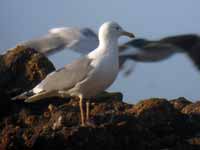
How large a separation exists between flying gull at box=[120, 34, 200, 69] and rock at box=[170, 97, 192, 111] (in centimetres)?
72

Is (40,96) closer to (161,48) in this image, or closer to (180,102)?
(180,102)

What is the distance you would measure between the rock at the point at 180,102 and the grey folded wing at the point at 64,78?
152cm

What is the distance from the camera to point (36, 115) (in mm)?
8359

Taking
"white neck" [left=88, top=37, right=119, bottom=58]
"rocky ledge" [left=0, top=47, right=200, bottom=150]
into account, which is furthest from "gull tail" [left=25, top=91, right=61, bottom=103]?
"white neck" [left=88, top=37, right=119, bottom=58]

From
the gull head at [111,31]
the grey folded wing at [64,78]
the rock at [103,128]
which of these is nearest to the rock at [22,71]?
the rock at [103,128]

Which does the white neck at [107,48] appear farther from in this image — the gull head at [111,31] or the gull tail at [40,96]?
the gull tail at [40,96]

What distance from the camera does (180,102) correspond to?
9.62m

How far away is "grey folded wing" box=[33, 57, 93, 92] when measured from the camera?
8508 mm

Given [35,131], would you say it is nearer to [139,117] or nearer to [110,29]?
[139,117]

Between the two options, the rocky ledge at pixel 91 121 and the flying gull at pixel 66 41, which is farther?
the flying gull at pixel 66 41

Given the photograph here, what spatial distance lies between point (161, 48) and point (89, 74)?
257 centimetres

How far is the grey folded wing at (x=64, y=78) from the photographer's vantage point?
8508 millimetres

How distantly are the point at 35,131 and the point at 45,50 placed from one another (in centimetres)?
445

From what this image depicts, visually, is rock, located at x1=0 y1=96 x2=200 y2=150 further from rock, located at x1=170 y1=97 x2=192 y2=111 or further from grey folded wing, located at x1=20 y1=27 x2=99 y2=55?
grey folded wing, located at x1=20 y1=27 x2=99 y2=55
